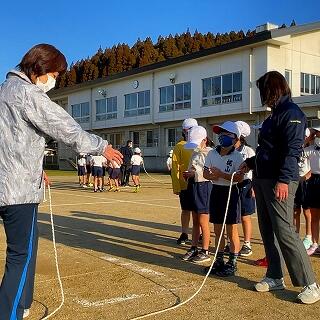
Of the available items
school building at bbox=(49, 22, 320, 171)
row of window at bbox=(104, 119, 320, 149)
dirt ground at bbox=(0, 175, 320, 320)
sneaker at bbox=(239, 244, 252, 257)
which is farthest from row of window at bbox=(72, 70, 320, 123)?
sneaker at bbox=(239, 244, 252, 257)

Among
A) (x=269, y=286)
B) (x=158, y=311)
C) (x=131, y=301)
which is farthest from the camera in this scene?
(x=269, y=286)

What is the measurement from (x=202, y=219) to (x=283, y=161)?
2.18 metres

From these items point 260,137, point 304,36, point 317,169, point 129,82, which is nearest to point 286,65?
point 304,36

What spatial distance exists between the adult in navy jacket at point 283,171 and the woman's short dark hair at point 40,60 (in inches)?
85.3

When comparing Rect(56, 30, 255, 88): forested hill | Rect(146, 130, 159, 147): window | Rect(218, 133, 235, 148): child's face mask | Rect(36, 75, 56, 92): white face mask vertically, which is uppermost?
Rect(56, 30, 255, 88): forested hill

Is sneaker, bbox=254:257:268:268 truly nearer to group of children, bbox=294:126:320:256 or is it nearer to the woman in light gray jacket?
group of children, bbox=294:126:320:256

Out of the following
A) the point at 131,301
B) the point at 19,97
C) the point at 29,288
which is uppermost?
the point at 19,97

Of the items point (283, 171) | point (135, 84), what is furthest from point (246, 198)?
point (135, 84)

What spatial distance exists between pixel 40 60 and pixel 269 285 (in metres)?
3.16

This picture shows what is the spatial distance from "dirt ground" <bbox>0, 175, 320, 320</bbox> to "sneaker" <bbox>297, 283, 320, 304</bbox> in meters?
0.07

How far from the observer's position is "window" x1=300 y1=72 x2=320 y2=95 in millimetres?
32966

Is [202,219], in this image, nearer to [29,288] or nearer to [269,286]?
[269,286]

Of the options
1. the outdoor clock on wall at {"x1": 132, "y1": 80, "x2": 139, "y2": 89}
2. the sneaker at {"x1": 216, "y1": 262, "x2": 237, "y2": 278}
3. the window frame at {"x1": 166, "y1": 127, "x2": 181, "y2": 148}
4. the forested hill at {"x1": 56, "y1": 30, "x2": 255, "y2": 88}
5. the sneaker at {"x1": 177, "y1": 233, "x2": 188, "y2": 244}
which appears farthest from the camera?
the forested hill at {"x1": 56, "y1": 30, "x2": 255, "y2": 88}

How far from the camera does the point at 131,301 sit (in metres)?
4.61
